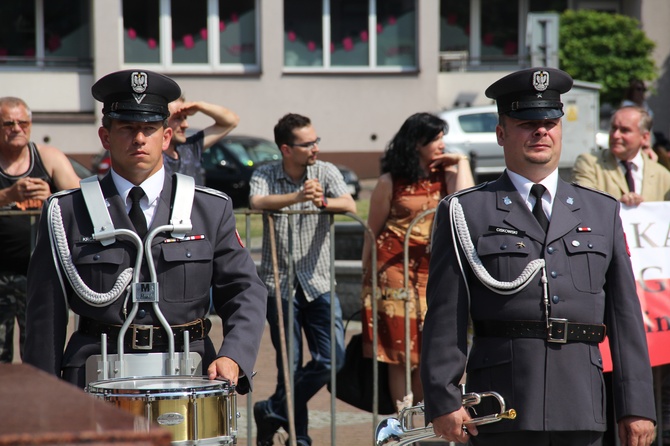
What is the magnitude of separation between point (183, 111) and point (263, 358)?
3182mm

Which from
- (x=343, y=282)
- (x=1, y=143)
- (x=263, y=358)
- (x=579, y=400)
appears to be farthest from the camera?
(x=343, y=282)

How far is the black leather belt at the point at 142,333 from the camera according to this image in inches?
163

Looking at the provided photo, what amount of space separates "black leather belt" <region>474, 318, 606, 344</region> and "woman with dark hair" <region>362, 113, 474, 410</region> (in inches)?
101

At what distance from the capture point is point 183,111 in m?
7.07

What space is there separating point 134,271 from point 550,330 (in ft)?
5.07

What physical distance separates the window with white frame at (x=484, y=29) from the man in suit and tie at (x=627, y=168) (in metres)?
21.8

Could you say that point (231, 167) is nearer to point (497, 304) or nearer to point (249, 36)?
point (249, 36)

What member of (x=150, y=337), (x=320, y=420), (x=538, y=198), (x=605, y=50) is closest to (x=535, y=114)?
(x=538, y=198)

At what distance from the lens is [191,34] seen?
1048 inches

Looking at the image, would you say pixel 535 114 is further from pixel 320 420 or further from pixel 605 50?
pixel 605 50

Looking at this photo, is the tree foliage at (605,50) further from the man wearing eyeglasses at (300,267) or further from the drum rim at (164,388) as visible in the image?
the drum rim at (164,388)

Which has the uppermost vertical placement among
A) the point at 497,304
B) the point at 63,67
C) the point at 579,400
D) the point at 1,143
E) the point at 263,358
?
the point at 63,67

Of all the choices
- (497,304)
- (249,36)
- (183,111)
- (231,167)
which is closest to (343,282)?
(183,111)

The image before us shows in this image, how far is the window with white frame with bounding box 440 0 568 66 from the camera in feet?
95.1
